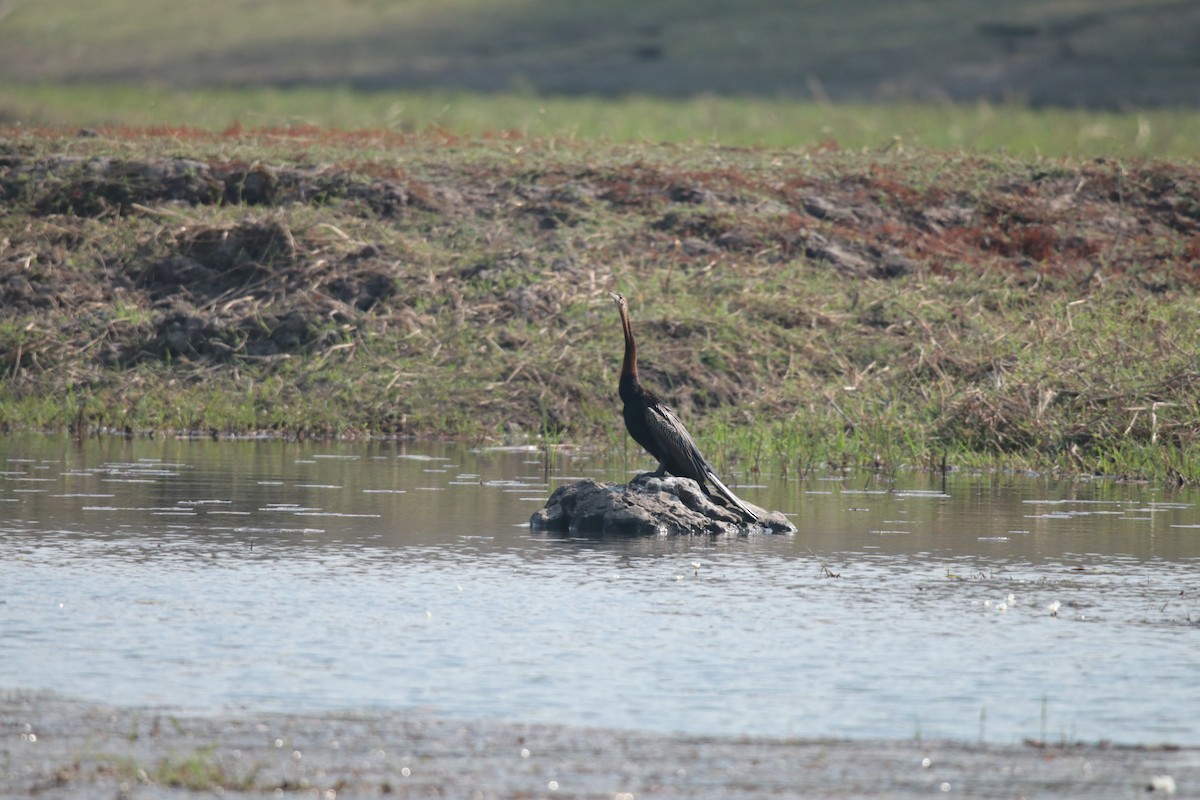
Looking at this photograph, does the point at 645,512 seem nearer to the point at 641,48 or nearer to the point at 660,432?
the point at 660,432

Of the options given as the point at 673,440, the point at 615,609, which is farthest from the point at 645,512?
the point at 615,609

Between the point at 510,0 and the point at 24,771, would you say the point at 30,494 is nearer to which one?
the point at 24,771

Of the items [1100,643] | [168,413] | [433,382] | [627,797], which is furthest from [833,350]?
[627,797]

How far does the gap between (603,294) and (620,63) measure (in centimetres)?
4205

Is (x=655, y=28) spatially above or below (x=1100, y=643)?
above

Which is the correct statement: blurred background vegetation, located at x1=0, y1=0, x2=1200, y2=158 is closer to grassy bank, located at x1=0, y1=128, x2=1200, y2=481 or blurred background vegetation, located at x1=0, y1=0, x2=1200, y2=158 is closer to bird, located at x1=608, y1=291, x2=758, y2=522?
grassy bank, located at x1=0, y1=128, x2=1200, y2=481

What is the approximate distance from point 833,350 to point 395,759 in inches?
600

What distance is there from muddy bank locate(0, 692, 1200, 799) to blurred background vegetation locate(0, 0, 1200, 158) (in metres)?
29.3

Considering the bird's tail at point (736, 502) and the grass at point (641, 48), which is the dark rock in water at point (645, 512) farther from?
the grass at point (641, 48)

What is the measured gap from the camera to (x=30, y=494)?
14602 millimetres

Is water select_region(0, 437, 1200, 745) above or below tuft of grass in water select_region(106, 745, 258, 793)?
above

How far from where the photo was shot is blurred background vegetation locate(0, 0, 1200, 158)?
Answer: 4166 centimetres

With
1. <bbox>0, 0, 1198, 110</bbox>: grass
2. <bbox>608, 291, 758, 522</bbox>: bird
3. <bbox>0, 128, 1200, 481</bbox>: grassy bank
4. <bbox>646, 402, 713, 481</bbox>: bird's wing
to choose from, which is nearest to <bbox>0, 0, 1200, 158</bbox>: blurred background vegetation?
<bbox>0, 0, 1198, 110</bbox>: grass

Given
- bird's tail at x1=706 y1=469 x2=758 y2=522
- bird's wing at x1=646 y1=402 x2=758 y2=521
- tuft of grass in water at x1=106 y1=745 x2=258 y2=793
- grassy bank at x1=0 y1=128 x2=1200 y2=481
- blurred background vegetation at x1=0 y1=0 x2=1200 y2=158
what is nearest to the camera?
tuft of grass in water at x1=106 y1=745 x2=258 y2=793
